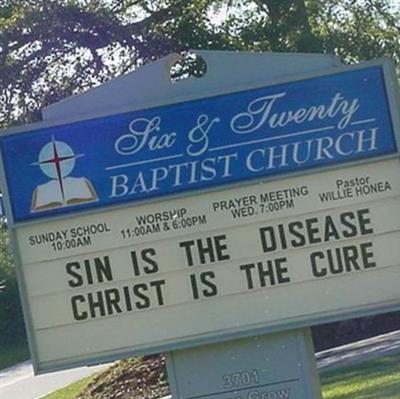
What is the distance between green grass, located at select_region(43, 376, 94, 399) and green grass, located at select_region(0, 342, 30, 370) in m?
11.8

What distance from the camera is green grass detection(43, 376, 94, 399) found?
21906 millimetres

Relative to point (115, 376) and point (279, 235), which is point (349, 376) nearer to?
point (115, 376)

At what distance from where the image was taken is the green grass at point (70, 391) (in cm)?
2191

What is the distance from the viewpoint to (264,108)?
32.0 feet

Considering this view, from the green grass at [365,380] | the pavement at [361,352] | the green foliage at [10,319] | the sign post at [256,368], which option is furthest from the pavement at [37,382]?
the sign post at [256,368]

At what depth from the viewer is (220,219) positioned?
982 centimetres

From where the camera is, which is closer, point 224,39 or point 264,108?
point 264,108

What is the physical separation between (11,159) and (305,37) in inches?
491

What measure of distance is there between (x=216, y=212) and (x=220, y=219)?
56 millimetres

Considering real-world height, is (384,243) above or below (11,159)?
below

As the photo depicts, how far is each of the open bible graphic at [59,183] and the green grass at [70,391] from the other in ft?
38.7

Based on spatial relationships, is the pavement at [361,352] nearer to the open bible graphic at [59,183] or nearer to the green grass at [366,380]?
the green grass at [366,380]

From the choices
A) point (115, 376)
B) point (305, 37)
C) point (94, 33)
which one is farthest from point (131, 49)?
point (115, 376)

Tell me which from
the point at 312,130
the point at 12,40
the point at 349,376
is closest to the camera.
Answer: the point at 312,130
